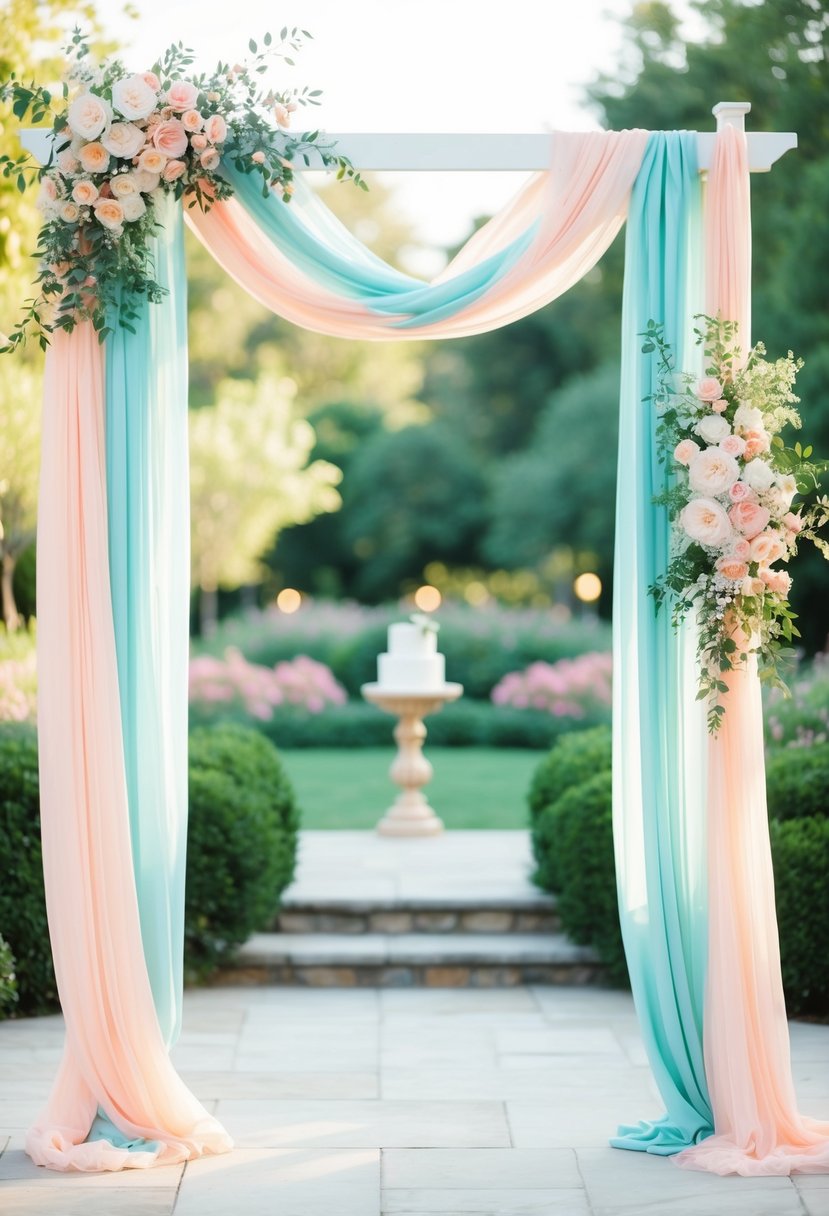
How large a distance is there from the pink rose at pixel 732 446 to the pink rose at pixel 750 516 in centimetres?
15

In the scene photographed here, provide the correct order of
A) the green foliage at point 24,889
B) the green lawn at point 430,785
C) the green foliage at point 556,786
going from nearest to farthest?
the green foliage at point 24,889
the green foliage at point 556,786
the green lawn at point 430,785

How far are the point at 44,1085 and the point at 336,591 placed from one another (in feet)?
69.9

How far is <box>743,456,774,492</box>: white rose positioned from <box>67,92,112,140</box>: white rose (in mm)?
2170

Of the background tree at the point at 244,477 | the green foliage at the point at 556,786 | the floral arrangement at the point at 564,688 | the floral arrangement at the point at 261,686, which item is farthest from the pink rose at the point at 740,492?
the background tree at the point at 244,477

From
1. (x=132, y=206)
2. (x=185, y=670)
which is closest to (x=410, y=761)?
(x=185, y=670)

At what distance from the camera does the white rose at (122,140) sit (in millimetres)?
4004

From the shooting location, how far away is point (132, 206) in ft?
13.3

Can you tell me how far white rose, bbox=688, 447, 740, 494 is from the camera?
3979 mm

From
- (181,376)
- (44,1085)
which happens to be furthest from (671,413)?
(44,1085)

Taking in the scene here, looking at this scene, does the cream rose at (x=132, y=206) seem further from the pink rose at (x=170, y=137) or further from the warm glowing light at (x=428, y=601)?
the warm glowing light at (x=428, y=601)

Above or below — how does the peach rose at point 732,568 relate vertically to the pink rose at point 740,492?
below

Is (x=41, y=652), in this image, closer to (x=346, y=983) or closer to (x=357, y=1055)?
(x=357, y=1055)

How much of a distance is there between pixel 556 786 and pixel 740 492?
130 inches

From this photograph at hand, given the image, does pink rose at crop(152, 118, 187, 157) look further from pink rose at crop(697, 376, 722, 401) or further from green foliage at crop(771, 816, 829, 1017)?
green foliage at crop(771, 816, 829, 1017)
